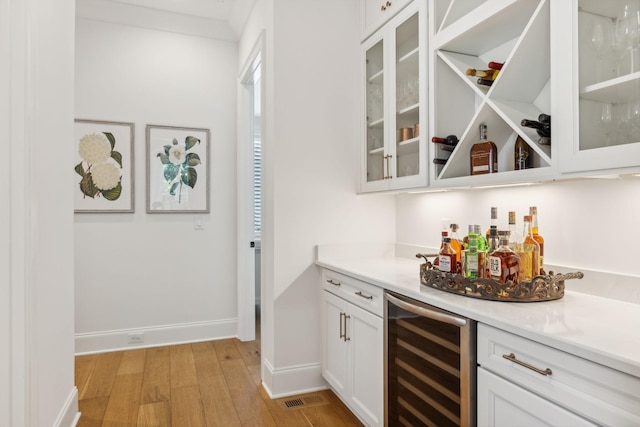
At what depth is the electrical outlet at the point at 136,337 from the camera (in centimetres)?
348

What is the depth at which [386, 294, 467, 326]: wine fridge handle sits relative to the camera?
1426 mm

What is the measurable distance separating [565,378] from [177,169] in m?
3.37

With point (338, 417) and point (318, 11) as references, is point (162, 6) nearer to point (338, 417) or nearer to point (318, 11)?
point (318, 11)

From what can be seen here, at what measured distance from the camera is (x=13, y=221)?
1.50 m

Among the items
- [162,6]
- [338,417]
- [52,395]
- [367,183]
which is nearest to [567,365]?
[338,417]

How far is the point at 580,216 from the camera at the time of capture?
167cm

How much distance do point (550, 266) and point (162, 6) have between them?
3631 millimetres

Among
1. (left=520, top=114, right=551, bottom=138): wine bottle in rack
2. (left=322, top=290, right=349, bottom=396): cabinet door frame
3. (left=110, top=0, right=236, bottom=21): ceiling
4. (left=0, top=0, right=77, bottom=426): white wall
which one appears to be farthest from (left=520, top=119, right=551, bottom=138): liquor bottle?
(left=110, top=0, right=236, bottom=21): ceiling

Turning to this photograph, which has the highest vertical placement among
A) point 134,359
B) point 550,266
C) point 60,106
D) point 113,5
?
point 113,5

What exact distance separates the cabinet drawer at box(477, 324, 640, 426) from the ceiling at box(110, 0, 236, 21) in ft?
11.0

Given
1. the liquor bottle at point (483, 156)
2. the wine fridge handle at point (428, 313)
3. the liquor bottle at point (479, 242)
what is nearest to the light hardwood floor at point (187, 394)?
the wine fridge handle at point (428, 313)

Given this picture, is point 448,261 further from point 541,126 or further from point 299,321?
point 299,321

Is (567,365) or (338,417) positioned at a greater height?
(567,365)

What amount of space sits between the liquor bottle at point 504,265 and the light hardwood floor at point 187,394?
1267 mm
